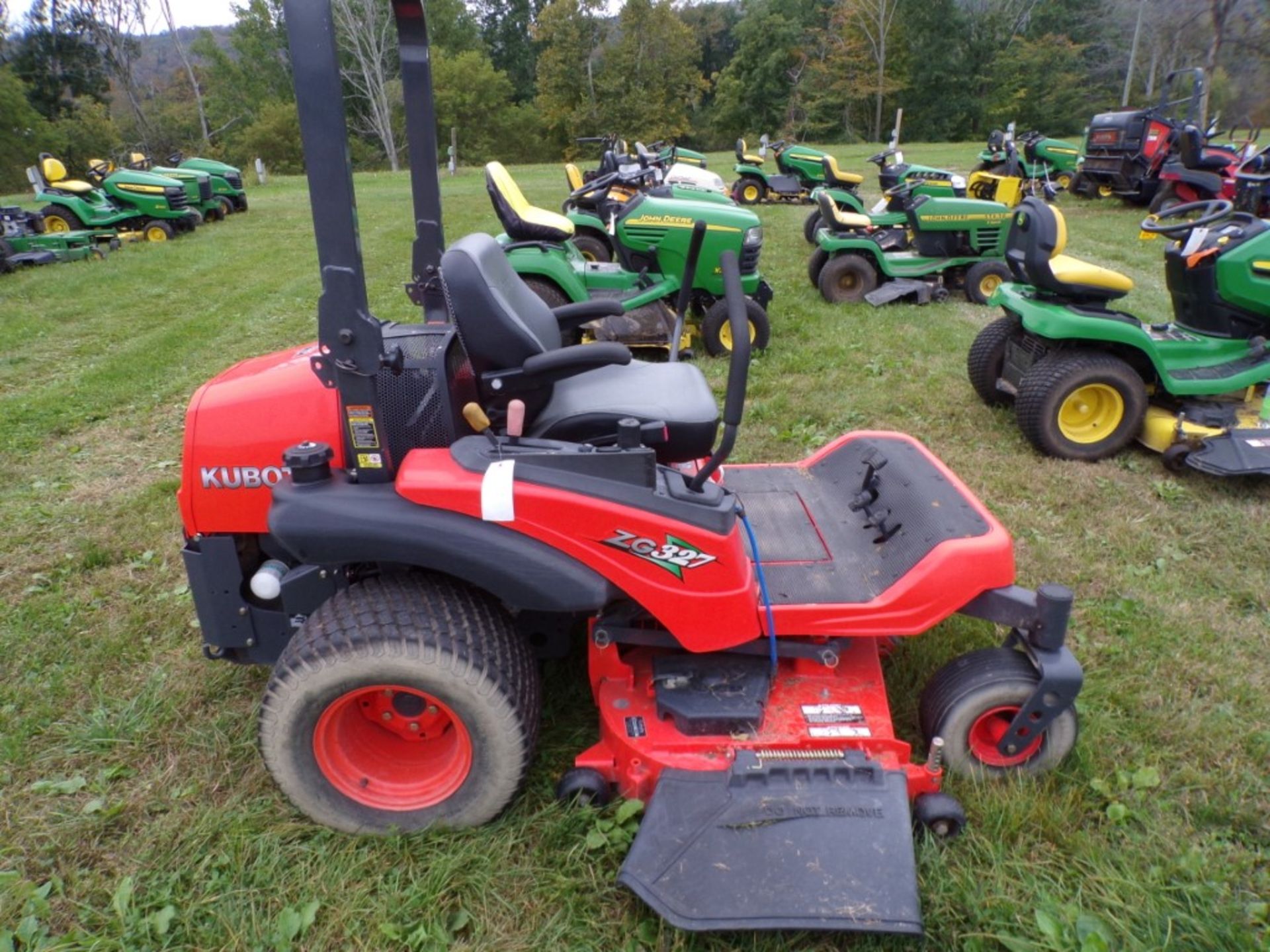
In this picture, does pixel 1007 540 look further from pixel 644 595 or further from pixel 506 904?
pixel 506 904

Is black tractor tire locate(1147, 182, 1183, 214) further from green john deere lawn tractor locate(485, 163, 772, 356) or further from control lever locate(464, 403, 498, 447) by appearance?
control lever locate(464, 403, 498, 447)

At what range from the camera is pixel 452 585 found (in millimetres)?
2078

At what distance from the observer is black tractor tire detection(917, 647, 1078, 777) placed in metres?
2.15

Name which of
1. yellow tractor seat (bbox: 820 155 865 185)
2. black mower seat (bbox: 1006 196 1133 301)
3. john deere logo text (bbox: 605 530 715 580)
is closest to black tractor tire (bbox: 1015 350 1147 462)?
black mower seat (bbox: 1006 196 1133 301)

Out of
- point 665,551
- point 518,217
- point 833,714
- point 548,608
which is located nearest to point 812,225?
point 518,217

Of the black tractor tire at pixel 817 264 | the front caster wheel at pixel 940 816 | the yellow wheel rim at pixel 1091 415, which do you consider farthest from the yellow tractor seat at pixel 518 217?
the front caster wheel at pixel 940 816

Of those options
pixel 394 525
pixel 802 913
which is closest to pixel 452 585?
pixel 394 525

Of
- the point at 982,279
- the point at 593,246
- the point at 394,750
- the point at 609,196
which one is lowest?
the point at 394,750

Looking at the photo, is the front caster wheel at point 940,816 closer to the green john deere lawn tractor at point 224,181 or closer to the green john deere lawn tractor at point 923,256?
the green john deere lawn tractor at point 923,256

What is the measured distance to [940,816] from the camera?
2018 millimetres

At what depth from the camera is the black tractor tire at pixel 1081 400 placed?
4.06 m

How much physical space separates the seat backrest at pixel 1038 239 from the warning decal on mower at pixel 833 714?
2872 mm

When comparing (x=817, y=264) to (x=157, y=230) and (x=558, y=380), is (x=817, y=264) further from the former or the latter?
(x=157, y=230)

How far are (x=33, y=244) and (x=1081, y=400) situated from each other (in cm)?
1095
